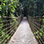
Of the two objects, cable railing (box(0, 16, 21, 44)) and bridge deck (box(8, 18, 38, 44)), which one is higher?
cable railing (box(0, 16, 21, 44))

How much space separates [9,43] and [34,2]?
1889 centimetres

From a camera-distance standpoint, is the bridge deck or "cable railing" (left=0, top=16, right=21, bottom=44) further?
the bridge deck

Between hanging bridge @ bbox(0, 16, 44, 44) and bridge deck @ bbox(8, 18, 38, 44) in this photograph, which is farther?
bridge deck @ bbox(8, 18, 38, 44)

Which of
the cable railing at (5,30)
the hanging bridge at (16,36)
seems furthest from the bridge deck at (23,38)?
the cable railing at (5,30)

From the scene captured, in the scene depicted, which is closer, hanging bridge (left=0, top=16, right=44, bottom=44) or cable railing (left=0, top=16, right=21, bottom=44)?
cable railing (left=0, top=16, right=21, bottom=44)

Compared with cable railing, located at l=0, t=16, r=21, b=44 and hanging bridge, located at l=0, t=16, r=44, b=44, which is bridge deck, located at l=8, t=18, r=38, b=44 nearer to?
hanging bridge, located at l=0, t=16, r=44, b=44

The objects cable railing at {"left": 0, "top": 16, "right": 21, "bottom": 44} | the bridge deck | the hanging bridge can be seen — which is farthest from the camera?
the bridge deck

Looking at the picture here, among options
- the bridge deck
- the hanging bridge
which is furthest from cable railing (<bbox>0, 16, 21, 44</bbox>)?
the bridge deck

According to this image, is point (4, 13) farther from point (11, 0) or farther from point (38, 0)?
Answer: point (38, 0)

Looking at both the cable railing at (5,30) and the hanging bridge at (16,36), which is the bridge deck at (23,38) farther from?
the cable railing at (5,30)

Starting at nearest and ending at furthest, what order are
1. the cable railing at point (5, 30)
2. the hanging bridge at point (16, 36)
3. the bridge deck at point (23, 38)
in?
the cable railing at point (5, 30) < the hanging bridge at point (16, 36) < the bridge deck at point (23, 38)

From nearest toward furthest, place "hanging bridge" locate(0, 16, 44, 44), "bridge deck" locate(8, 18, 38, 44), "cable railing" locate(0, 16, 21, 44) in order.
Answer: "cable railing" locate(0, 16, 21, 44), "hanging bridge" locate(0, 16, 44, 44), "bridge deck" locate(8, 18, 38, 44)

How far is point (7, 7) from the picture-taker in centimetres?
470

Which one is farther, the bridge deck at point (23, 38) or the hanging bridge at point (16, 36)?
the bridge deck at point (23, 38)
